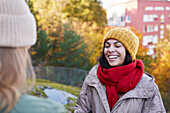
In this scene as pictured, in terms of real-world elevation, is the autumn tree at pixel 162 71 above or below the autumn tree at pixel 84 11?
below

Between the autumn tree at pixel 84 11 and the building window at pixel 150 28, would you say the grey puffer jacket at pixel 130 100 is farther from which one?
the building window at pixel 150 28

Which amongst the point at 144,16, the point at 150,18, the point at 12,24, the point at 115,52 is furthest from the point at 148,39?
the point at 12,24

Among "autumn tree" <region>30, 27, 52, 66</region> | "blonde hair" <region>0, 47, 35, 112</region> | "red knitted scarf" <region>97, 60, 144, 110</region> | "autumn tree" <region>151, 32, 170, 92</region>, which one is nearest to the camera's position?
"blonde hair" <region>0, 47, 35, 112</region>

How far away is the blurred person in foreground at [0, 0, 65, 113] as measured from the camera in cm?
90

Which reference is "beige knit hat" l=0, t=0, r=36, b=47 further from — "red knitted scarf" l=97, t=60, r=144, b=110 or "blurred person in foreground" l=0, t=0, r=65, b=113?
"red knitted scarf" l=97, t=60, r=144, b=110

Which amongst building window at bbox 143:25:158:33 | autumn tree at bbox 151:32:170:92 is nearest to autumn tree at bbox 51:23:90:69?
Answer: autumn tree at bbox 151:32:170:92

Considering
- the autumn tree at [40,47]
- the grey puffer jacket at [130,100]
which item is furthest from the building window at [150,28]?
the grey puffer jacket at [130,100]

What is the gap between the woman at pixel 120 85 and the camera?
221cm

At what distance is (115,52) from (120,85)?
1.38ft

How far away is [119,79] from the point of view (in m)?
2.44

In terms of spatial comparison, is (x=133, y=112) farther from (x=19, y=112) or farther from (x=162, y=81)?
(x=162, y=81)

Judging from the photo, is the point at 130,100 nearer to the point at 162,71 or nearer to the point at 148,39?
the point at 162,71

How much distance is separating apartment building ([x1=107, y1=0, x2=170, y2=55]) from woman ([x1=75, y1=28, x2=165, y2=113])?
28600 millimetres

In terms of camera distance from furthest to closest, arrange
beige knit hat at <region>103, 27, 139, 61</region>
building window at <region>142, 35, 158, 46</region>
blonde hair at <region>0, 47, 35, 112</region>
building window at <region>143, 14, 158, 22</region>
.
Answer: building window at <region>142, 35, 158, 46</region>, building window at <region>143, 14, 158, 22</region>, beige knit hat at <region>103, 27, 139, 61</region>, blonde hair at <region>0, 47, 35, 112</region>
